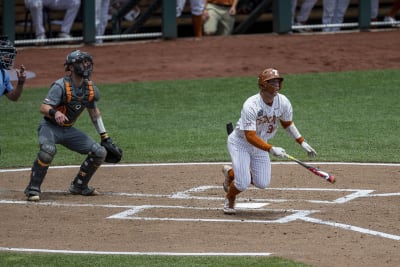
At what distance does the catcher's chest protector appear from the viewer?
430 inches

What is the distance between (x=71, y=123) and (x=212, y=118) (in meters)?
5.29

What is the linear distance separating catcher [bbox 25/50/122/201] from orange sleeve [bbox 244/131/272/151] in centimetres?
197

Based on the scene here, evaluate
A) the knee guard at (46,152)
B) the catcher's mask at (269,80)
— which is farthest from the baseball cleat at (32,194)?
the catcher's mask at (269,80)

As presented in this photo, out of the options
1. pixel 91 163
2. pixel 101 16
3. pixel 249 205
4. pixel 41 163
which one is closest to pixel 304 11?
pixel 101 16

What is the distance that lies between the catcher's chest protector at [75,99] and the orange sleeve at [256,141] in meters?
1.98

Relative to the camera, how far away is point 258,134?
10.2m

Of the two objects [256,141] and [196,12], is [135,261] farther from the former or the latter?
[196,12]

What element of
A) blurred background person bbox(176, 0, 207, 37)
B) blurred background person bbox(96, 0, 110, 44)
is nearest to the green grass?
blurred background person bbox(96, 0, 110, 44)

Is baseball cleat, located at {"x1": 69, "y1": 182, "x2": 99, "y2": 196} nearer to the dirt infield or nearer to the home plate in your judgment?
the dirt infield

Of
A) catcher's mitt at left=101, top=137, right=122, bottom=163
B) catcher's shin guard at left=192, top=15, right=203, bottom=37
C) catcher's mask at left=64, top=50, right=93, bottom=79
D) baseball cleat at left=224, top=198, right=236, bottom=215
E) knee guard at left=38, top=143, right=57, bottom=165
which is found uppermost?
catcher's mask at left=64, top=50, right=93, bottom=79

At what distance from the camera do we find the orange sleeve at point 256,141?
9801mm

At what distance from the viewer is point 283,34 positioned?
22.2 meters

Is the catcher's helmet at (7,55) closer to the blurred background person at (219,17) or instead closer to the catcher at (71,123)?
the catcher at (71,123)

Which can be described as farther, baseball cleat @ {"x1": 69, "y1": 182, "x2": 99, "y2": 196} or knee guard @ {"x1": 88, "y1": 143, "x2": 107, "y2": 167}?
baseball cleat @ {"x1": 69, "y1": 182, "x2": 99, "y2": 196}
